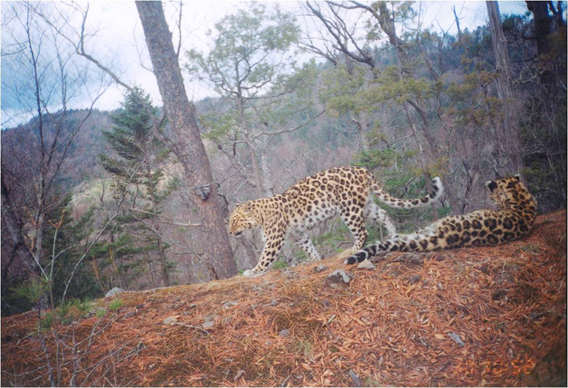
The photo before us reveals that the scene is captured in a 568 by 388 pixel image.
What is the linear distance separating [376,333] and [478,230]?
1983 millimetres

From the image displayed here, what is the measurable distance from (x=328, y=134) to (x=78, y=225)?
516 cm

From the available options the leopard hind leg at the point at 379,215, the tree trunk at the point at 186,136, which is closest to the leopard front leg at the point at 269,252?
the tree trunk at the point at 186,136

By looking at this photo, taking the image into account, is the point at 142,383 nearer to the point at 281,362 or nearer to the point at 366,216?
the point at 281,362

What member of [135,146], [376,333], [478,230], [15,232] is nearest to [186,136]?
[135,146]

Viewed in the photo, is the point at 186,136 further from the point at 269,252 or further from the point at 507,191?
the point at 507,191

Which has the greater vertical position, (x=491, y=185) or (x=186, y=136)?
(x=186, y=136)

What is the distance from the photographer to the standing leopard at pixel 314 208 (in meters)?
5.83

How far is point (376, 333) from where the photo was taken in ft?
9.57

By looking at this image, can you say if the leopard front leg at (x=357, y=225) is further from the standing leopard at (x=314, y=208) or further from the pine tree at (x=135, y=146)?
the pine tree at (x=135, y=146)

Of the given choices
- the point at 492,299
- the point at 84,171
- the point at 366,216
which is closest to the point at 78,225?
the point at 84,171

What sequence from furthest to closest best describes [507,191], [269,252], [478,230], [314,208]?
1. [314,208]
2. [269,252]
3. [507,191]
4. [478,230]

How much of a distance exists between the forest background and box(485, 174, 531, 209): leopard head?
4.7 inches

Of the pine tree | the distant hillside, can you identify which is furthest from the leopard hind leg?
the distant hillside

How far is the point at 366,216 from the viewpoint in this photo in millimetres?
6113
